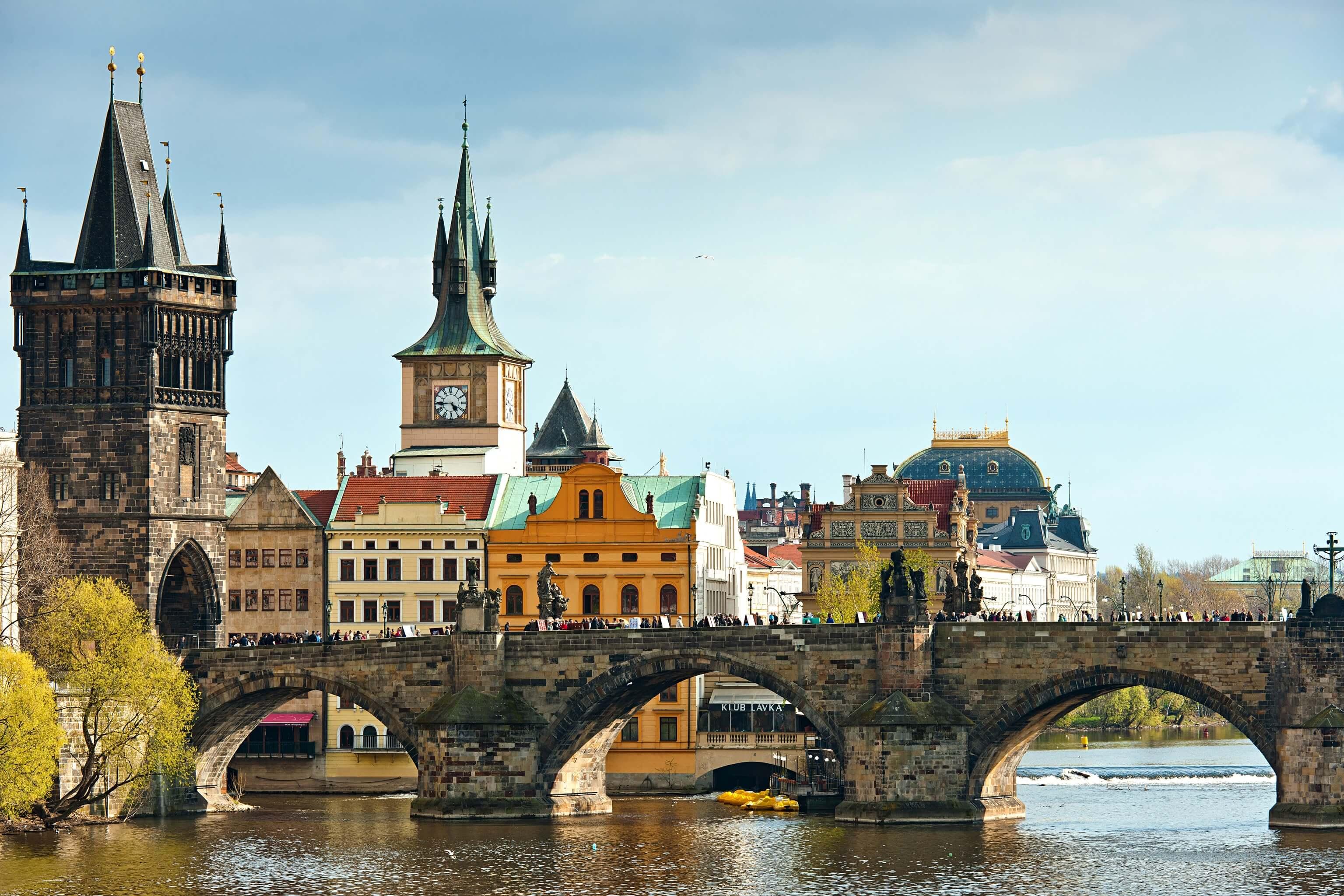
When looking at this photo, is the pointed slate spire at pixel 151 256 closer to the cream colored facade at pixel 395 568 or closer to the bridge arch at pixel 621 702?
the cream colored facade at pixel 395 568

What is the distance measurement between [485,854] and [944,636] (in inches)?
859

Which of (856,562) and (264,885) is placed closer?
(264,885)

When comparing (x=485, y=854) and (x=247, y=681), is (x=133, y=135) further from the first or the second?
(x=485, y=854)

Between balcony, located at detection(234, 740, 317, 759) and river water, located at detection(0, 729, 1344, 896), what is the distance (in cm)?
1391

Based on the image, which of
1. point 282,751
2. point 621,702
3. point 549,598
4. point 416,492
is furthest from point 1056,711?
point 282,751

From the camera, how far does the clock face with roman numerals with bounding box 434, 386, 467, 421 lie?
552ft

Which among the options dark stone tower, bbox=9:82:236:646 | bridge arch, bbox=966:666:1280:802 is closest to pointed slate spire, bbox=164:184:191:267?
dark stone tower, bbox=9:82:236:646

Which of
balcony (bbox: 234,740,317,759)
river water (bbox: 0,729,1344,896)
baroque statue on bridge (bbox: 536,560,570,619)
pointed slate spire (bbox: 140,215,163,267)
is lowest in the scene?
river water (bbox: 0,729,1344,896)

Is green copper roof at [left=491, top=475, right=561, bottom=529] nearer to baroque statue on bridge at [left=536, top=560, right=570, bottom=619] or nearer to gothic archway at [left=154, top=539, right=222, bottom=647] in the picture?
gothic archway at [left=154, top=539, right=222, bottom=647]

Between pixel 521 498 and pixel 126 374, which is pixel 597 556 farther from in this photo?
pixel 126 374

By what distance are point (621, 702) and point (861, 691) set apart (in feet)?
41.0

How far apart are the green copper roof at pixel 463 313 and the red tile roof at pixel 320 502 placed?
63.7 ft

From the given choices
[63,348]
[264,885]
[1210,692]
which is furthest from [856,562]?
[264,885]

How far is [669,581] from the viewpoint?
146 metres
